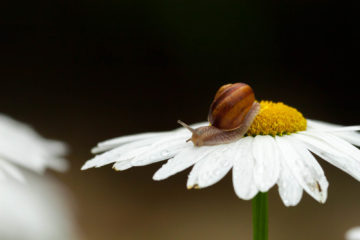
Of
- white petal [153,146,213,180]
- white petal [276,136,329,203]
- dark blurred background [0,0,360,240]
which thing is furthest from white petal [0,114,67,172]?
dark blurred background [0,0,360,240]

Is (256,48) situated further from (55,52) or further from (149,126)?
(55,52)

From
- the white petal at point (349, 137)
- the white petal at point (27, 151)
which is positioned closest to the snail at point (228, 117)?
the white petal at point (349, 137)

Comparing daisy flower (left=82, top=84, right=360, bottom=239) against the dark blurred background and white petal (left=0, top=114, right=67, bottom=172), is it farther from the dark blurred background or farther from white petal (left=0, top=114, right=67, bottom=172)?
the dark blurred background

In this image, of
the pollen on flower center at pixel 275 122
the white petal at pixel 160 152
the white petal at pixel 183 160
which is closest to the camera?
the white petal at pixel 183 160

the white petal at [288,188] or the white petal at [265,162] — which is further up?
the white petal at [265,162]

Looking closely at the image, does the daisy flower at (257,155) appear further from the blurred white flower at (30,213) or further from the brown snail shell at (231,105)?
the blurred white flower at (30,213)

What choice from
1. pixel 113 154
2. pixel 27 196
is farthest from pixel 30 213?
pixel 113 154
